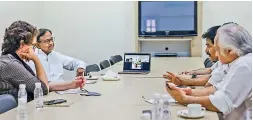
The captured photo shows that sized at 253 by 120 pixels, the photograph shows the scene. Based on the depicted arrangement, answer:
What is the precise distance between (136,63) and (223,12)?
10.9 ft

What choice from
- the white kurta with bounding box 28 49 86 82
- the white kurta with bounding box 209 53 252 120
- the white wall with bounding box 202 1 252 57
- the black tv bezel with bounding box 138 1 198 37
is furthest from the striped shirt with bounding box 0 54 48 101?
the white wall with bounding box 202 1 252 57

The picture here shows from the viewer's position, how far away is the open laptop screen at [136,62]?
15.1ft

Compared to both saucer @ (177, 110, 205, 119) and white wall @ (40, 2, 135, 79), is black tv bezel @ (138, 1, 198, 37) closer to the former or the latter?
white wall @ (40, 2, 135, 79)

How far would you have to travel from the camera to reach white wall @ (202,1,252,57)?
7.19 meters

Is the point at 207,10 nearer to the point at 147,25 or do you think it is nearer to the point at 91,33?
the point at 147,25

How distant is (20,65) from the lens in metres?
3.03

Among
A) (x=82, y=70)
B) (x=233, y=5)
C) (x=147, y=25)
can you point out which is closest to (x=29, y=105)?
(x=82, y=70)

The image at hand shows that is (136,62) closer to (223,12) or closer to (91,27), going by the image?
(91,27)

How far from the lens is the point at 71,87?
319 centimetres

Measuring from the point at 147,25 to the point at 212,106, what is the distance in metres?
5.08

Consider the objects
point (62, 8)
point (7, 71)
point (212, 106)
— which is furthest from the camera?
point (62, 8)

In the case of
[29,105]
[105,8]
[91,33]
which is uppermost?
[105,8]

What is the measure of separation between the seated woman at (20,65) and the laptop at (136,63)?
4.83ft

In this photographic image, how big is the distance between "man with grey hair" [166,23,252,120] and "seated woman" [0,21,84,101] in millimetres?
1118
